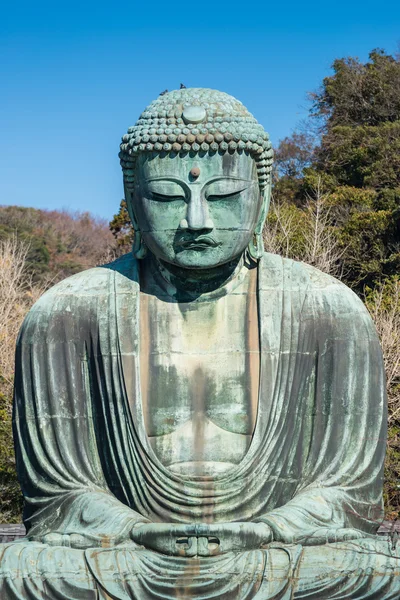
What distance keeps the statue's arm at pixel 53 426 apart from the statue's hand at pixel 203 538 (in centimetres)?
52

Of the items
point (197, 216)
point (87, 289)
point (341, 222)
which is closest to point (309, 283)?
point (197, 216)

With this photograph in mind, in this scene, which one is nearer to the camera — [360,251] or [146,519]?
[146,519]

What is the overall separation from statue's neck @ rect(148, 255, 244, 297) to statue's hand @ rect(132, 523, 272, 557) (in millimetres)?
1799

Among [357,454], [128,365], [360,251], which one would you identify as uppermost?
[360,251]

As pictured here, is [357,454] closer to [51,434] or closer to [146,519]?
[146,519]

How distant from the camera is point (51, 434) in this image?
8938 mm

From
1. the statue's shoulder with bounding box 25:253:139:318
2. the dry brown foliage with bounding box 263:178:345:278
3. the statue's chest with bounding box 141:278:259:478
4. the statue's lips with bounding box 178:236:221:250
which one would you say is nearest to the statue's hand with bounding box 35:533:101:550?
the statue's chest with bounding box 141:278:259:478

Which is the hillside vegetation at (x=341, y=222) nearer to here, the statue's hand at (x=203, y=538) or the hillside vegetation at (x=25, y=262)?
the hillside vegetation at (x=25, y=262)

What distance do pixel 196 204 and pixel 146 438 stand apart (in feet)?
5.30

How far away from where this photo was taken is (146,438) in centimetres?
870

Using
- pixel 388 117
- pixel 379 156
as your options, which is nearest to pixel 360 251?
pixel 379 156

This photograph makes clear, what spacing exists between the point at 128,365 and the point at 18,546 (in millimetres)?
1468

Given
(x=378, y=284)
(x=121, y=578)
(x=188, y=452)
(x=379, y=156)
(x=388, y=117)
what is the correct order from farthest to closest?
(x=388, y=117) → (x=379, y=156) → (x=378, y=284) → (x=188, y=452) → (x=121, y=578)

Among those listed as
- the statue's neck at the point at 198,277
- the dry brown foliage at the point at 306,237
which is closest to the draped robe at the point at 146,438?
the statue's neck at the point at 198,277
